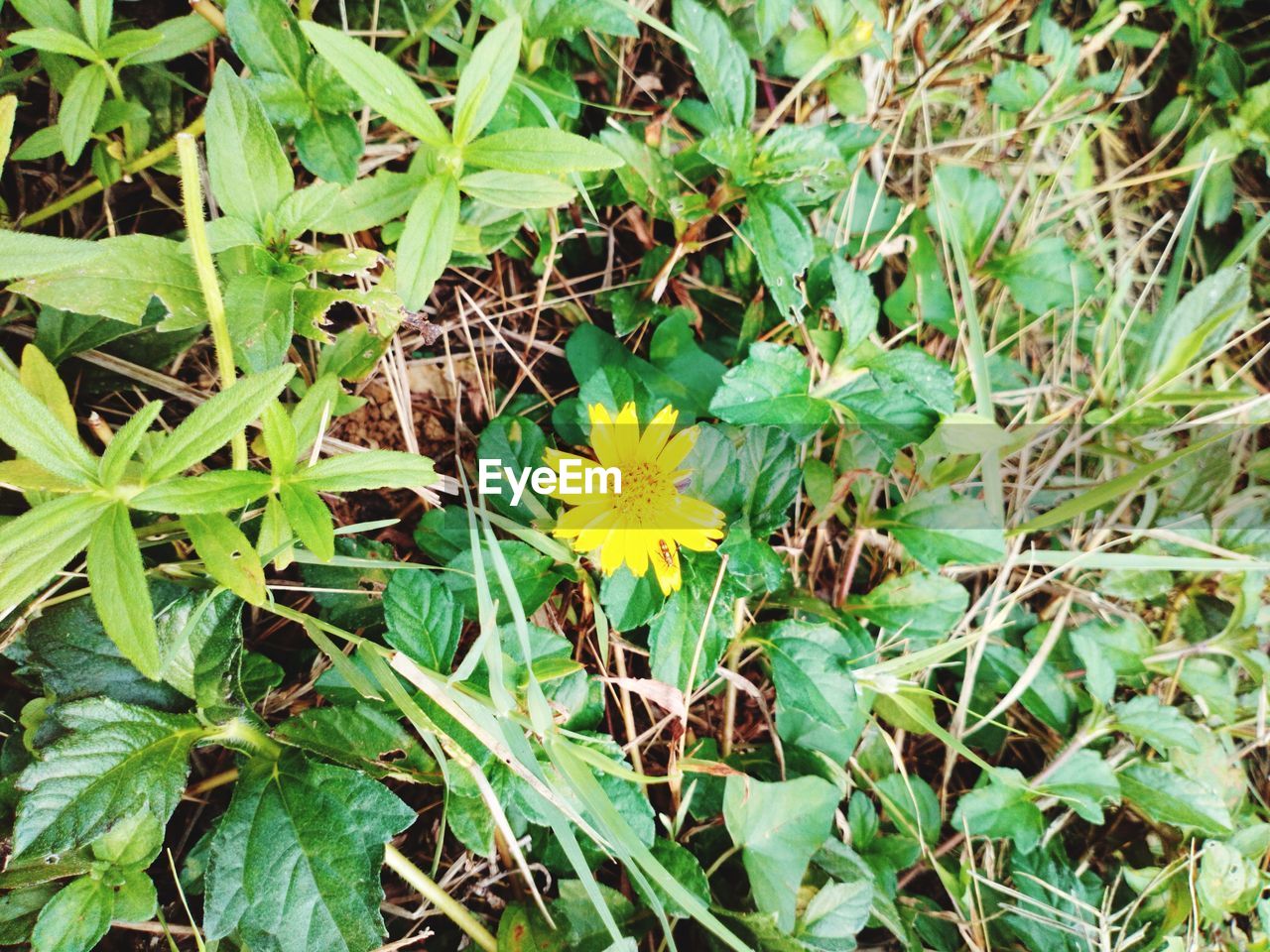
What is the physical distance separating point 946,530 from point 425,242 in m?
1.08

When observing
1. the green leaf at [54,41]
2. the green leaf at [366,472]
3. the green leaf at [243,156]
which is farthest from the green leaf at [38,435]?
the green leaf at [54,41]

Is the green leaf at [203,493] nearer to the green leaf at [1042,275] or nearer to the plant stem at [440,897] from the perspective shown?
the plant stem at [440,897]

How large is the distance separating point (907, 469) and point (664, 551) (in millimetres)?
610

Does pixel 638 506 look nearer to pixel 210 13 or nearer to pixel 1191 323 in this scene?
pixel 210 13

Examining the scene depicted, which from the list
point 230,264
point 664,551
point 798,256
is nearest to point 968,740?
point 664,551

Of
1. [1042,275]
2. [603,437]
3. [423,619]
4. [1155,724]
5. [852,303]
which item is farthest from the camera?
[1042,275]

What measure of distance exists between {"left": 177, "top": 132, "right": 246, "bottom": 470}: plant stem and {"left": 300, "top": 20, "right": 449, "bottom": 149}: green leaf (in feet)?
0.70

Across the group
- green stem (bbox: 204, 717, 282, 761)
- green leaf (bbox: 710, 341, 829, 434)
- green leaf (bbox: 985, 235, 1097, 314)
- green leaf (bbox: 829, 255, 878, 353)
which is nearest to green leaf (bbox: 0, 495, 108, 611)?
green stem (bbox: 204, 717, 282, 761)

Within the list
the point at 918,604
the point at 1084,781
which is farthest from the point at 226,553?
the point at 1084,781

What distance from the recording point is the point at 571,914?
1390 mm

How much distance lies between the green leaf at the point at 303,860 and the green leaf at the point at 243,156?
801 millimetres

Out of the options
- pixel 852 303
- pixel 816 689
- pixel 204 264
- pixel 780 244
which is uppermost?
pixel 204 264

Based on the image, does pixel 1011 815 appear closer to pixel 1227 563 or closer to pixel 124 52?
pixel 1227 563

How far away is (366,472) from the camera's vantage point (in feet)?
3.82
